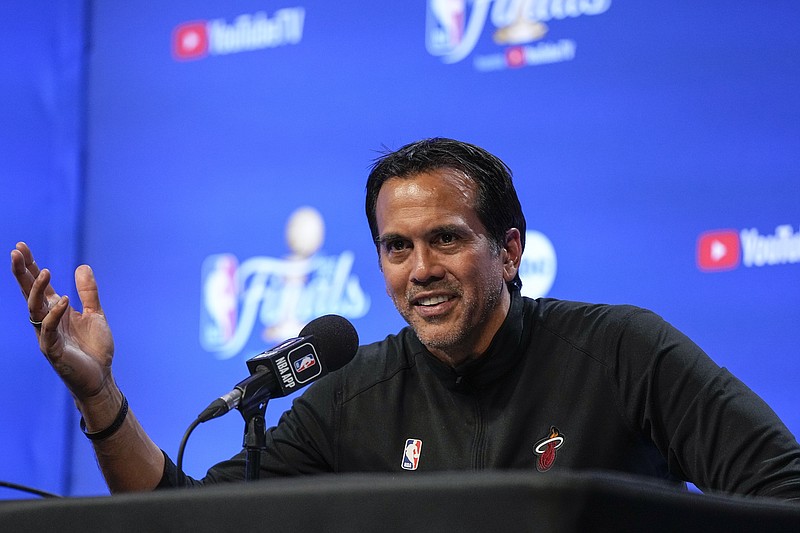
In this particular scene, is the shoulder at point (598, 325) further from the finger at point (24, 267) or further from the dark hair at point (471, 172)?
the finger at point (24, 267)

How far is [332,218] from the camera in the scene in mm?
3854

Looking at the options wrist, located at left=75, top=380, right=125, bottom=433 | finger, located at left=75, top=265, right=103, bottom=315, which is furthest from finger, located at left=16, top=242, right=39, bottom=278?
wrist, located at left=75, top=380, right=125, bottom=433

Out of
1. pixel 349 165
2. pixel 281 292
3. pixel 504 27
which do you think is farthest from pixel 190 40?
pixel 504 27

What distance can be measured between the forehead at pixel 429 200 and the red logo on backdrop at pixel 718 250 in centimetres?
101

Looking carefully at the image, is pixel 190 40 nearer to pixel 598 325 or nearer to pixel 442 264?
pixel 442 264

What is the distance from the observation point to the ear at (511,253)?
8.14 ft

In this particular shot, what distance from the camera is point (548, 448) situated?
2.21 metres

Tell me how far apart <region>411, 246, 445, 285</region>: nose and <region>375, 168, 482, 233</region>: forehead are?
0.07m

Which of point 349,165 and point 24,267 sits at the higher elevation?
point 349,165

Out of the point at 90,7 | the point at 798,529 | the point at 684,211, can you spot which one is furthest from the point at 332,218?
the point at 798,529

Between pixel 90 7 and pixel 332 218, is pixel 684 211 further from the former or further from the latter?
pixel 90 7

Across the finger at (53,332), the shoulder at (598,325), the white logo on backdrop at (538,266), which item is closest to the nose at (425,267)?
the shoulder at (598,325)

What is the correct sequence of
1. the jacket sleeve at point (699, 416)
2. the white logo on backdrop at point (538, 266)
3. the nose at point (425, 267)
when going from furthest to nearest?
the white logo on backdrop at point (538, 266) → the nose at point (425, 267) → the jacket sleeve at point (699, 416)

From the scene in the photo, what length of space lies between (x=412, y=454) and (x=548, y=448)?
305 millimetres
